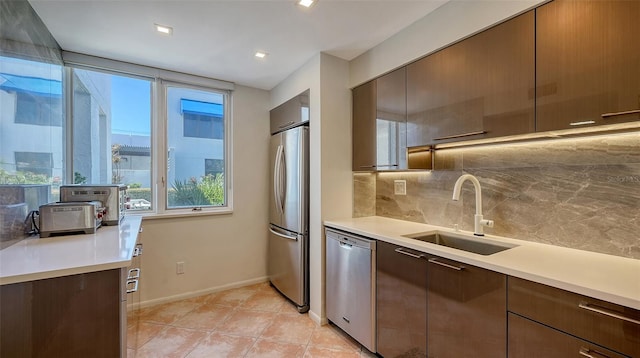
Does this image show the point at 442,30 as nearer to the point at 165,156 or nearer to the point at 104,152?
the point at 165,156

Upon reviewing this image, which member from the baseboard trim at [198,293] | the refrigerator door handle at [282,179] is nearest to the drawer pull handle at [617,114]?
the refrigerator door handle at [282,179]

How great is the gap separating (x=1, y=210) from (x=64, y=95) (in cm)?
144

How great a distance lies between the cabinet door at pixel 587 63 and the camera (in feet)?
3.57

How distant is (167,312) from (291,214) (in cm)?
154

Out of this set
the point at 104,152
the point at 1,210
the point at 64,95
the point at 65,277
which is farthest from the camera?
the point at 104,152

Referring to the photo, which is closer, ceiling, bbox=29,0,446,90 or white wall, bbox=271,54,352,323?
ceiling, bbox=29,0,446,90

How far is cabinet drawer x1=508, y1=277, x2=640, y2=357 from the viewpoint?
887 millimetres

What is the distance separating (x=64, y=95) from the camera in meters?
2.33

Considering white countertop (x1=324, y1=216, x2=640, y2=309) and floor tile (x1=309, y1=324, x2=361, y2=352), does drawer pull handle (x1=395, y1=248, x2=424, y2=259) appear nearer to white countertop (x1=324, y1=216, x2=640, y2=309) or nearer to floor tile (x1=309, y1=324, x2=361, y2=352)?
white countertop (x1=324, y1=216, x2=640, y2=309)

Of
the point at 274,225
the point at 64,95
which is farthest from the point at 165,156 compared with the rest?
the point at 274,225

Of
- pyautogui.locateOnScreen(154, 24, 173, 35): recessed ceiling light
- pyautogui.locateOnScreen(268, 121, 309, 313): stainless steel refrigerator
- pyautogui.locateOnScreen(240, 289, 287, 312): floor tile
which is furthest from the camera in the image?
pyautogui.locateOnScreen(240, 289, 287, 312): floor tile

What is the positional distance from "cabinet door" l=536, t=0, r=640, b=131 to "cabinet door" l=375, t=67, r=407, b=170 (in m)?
0.85

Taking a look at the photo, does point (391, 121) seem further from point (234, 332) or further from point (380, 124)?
point (234, 332)

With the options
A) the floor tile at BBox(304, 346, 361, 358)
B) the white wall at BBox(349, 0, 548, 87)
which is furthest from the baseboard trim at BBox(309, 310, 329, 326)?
the white wall at BBox(349, 0, 548, 87)
